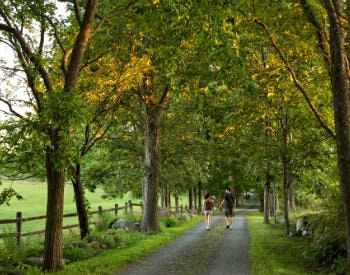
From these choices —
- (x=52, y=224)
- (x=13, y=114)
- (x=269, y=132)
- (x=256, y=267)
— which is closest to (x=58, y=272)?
(x=52, y=224)

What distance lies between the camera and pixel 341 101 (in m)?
9.48

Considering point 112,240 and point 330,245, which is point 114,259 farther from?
point 330,245

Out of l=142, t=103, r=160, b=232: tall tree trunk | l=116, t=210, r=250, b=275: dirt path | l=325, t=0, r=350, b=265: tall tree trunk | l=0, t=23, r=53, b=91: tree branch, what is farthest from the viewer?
l=142, t=103, r=160, b=232: tall tree trunk

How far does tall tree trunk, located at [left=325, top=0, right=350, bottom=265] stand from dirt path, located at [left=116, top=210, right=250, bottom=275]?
10.8ft

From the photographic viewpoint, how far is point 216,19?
32.3 feet

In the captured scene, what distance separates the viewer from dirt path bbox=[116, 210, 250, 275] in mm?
11125

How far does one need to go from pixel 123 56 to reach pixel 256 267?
915cm

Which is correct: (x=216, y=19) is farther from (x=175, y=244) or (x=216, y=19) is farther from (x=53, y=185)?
(x=175, y=244)

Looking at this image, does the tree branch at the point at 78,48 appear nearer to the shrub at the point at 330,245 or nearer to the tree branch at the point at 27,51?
the tree branch at the point at 27,51

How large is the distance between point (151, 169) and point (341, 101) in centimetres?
1333

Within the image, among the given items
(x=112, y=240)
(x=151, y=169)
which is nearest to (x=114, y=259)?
(x=112, y=240)

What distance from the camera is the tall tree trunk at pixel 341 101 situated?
369 inches

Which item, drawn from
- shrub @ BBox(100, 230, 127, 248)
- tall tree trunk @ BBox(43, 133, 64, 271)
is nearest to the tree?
tall tree trunk @ BBox(43, 133, 64, 271)

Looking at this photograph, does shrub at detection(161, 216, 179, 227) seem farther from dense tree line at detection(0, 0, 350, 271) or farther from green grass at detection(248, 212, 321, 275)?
green grass at detection(248, 212, 321, 275)
